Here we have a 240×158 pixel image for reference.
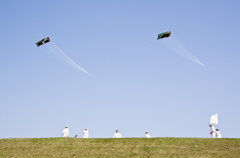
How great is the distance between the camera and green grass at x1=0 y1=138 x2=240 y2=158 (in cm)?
2934

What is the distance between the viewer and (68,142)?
33.8 m

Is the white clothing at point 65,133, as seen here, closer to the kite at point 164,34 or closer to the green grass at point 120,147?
the green grass at point 120,147

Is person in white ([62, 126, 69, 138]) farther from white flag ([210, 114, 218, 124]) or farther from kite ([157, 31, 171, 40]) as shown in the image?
kite ([157, 31, 171, 40])

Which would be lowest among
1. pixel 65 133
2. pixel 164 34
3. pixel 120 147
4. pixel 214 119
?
pixel 120 147

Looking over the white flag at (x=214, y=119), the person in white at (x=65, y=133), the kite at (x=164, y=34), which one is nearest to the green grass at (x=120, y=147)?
the person in white at (x=65, y=133)

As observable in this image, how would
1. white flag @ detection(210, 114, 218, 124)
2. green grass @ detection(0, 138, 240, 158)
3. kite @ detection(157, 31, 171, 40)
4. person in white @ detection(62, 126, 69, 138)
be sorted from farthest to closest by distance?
kite @ detection(157, 31, 171, 40), white flag @ detection(210, 114, 218, 124), person in white @ detection(62, 126, 69, 138), green grass @ detection(0, 138, 240, 158)

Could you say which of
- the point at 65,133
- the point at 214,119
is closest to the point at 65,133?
the point at 65,133

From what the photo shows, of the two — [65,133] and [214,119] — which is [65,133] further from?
[214,119]

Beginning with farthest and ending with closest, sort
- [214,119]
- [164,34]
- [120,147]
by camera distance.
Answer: [164,34], [214,119], [120,147]

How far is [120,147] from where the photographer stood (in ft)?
104

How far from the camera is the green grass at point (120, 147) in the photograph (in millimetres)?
29344

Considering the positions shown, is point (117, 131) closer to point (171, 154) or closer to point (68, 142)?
point (68, 142)

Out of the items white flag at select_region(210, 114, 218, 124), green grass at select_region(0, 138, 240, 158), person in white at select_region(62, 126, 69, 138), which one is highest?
white flag at select_region(210, 114, 218, 124)

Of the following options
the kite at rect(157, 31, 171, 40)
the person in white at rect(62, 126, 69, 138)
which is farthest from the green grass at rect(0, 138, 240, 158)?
the kite at rect(157, 31, 171, 40)
